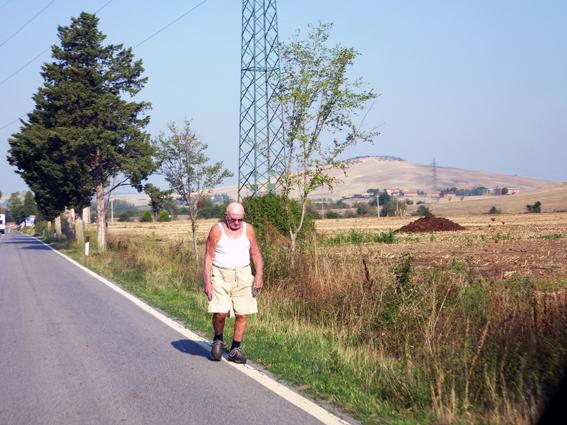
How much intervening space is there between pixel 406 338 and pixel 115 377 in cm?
337

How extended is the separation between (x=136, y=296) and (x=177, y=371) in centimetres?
845

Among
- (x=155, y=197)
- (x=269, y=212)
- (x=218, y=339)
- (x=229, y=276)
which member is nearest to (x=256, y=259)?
(x=229, y=276)

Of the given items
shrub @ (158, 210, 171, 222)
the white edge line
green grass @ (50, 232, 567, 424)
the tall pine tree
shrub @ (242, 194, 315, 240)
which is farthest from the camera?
shrub @ (158, 210, 171, 222)

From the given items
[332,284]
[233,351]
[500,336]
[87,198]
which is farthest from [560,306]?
[87,198]

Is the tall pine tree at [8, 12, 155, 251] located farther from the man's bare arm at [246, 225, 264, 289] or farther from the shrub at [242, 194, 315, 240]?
the man's bare arm at [246, 225, 264, 289]

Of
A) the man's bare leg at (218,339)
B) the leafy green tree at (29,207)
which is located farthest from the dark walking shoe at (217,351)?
the leafy green tree at (29,207)

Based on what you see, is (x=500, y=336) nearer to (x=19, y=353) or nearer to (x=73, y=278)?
(x=19, y=353)

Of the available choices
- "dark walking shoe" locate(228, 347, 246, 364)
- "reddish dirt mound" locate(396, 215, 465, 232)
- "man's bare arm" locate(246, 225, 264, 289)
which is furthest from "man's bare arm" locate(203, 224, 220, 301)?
"reddish dirt mound" locate(396, 215, 465, 232)

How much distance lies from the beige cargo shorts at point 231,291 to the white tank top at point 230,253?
2.4 inches

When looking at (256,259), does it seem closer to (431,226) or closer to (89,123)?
(89,123)

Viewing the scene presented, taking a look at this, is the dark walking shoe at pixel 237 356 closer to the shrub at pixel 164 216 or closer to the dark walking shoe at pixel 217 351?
the dark walking shoe at pixel 217 351

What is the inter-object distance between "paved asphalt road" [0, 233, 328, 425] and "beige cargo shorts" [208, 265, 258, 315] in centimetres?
68

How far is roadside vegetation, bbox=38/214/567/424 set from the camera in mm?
6641

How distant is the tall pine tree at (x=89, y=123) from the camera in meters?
39.6
